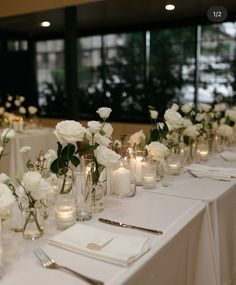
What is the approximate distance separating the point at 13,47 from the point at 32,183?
756cm

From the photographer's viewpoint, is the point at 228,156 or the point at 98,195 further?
the point at 228,156

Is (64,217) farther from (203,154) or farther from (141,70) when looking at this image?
(141,70)

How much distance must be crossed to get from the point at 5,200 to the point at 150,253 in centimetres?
47

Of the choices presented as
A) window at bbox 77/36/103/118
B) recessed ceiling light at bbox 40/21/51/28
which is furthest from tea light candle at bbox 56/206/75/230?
window at bbox 77/36/103/118

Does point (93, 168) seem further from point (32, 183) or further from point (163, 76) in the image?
point (163, 76)

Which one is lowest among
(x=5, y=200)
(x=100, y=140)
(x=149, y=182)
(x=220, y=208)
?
(x=220, y=208)

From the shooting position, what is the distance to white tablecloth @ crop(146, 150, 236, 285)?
165 cm

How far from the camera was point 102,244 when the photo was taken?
3.76 ft

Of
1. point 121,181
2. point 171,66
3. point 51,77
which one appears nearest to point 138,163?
point 121,181

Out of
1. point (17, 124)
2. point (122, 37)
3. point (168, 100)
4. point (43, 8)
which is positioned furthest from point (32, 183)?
point (122, 37)

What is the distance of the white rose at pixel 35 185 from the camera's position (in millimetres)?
1118

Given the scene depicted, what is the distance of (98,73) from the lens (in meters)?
7.47

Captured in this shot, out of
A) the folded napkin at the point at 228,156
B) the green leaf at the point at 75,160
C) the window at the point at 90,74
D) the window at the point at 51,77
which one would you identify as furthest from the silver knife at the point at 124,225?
the window at the point at 51,77

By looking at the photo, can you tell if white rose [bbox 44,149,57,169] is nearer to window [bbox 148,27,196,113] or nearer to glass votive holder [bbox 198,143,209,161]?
glass votive holder [bbox 198,143,209,161]
